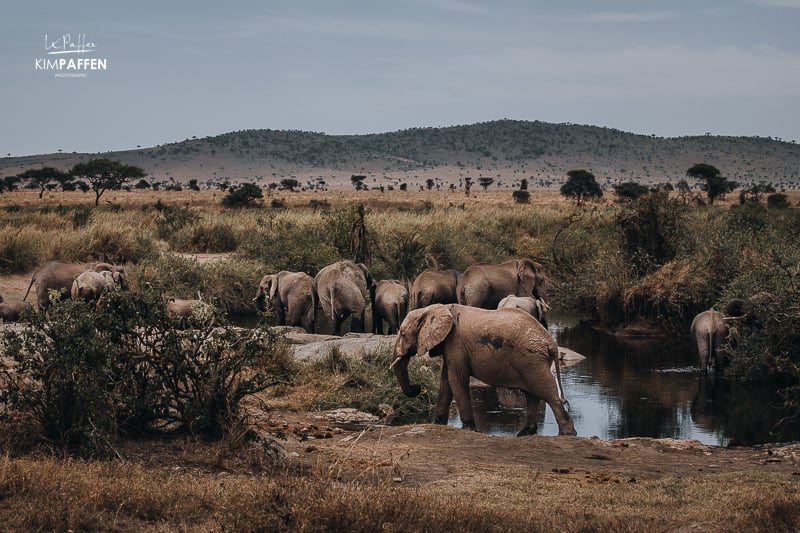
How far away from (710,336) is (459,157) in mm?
125789

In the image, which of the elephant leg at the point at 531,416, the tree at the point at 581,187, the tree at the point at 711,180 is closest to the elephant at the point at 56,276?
the elephant leg at the point at 531,416

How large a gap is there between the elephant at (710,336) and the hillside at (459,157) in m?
105

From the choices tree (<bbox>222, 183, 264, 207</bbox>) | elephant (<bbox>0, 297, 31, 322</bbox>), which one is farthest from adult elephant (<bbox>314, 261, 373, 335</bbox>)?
tree (<bbox>222, 183, 264, 207</bbox>)

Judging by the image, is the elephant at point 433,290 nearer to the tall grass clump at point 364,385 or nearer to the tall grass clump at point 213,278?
the tall grass clump at point 364,385

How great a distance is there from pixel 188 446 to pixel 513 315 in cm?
402

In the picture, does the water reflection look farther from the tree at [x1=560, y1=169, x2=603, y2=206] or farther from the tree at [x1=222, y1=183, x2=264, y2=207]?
the tree at [x1=560, y1=169, x2=603, y2=206]

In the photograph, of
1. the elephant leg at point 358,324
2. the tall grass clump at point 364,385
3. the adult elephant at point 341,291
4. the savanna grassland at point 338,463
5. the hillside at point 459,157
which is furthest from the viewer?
the hillside at point 459,157

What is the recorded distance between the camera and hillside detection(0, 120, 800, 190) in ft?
419

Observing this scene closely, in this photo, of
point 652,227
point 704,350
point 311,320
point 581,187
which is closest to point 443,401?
point 704,350

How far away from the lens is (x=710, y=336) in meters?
15.4

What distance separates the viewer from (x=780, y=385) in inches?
584

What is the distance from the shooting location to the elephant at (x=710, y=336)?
50.4 ft

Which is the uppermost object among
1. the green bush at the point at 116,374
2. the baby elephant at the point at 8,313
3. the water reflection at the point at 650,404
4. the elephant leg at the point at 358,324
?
the green bush at the point at 116,374

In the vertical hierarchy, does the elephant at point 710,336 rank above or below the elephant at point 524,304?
below
